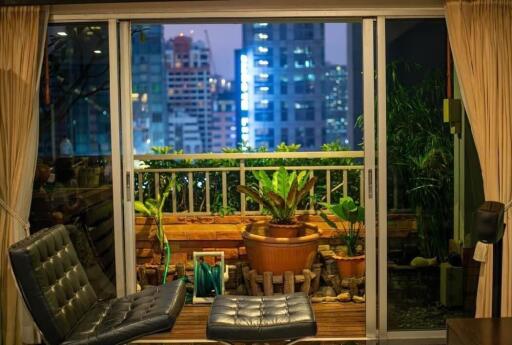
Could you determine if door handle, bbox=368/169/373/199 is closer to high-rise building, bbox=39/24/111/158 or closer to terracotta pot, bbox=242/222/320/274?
terracotta pot, bbox=242/222/320/274

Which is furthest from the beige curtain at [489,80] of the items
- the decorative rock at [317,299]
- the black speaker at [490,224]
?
the decorative rock at [317,299]

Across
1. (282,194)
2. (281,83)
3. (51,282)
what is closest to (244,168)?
(282,194)

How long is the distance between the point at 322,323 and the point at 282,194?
1275 millimetres

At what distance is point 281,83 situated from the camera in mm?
10062

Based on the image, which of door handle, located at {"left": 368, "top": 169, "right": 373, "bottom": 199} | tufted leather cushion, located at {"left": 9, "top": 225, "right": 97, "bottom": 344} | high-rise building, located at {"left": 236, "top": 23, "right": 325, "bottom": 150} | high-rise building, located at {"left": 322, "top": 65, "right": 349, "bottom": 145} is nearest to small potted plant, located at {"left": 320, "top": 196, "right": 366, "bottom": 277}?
high-rise building, located at {"left": 236, "top": 23, "right": 325, "bottom": 150}

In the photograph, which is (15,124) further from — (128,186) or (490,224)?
(490,224)

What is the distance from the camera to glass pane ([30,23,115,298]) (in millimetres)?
3854

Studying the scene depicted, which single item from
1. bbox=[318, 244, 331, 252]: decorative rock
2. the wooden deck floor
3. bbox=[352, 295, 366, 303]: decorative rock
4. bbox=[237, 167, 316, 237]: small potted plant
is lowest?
the wooden deck floor

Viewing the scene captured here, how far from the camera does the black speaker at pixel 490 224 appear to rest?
2.79 meters

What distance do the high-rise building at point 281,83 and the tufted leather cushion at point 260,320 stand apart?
104 inches

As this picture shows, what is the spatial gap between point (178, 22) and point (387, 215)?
5.89ft

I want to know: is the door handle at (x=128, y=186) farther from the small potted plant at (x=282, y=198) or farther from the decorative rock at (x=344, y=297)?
the decorative rock at (x=344, y=297)

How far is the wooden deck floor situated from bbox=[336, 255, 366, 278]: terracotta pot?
426mm

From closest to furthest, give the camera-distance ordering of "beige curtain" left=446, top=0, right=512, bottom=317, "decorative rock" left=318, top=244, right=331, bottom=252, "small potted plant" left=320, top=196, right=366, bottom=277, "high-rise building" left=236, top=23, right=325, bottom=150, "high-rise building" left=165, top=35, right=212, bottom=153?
"beige curtain" left=446, top=0, right=512, bottom=317 < "small potted plant" left=320, top=196, right=366, bottom=277 < "decorative rock" left=318, top=244, right=331, bottom=252 < "high-rise building" left=236, top=23, right=325, bottom=150 < "high-rise building" left=165, top=35, right=212, bottom=153
